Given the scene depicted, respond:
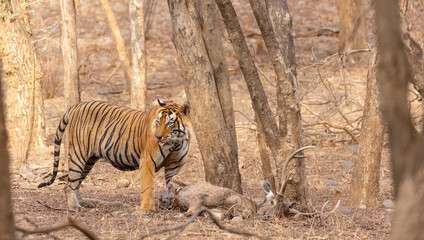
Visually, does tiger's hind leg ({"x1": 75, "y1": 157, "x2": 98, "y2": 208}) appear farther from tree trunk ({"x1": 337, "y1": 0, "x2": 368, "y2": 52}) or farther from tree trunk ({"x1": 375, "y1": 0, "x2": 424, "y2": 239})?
tree trunk ({"x1": 337, "y1": 0, "x2": 368, "y2": 52})

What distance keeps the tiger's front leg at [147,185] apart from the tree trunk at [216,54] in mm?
840

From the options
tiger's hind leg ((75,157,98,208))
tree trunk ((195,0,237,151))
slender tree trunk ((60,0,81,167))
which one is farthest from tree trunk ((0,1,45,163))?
tree trunk ((195,0,237,151))

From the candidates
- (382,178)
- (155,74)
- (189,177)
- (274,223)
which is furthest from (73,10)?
(155,74)

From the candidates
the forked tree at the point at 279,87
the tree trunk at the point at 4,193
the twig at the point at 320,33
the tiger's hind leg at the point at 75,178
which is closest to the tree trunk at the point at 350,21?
the twig at the point at 320,33

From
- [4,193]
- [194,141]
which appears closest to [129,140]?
[4,193]

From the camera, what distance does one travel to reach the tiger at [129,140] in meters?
6.25

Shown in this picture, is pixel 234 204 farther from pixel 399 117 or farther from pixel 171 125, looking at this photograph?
pixel 399 117

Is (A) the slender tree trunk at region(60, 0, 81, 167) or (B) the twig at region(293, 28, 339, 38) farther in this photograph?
(B) the twig at region(293, 28, 339, 38)

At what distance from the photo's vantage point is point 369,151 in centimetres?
698

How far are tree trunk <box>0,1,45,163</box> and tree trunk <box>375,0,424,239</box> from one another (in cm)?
904

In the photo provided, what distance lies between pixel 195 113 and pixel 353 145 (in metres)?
5.43

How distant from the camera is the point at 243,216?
5641 mm

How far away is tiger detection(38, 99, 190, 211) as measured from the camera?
6.25m

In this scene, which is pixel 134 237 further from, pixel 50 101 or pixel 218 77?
pixel 50 101
